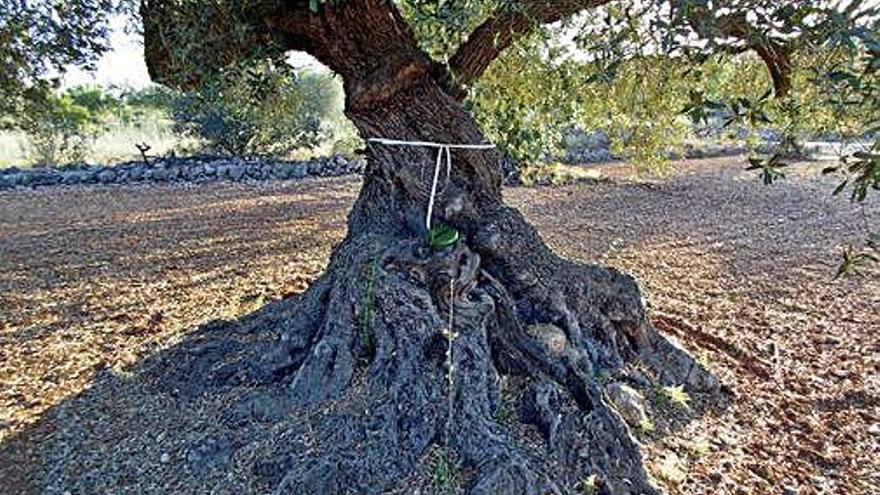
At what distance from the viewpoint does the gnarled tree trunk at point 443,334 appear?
8.05 feet

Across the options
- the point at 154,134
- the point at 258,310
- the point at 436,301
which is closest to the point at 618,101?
the point at 436,301

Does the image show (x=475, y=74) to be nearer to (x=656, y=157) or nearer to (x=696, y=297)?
(x=656, y=157)

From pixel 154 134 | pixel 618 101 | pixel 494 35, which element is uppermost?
pixel 494 35

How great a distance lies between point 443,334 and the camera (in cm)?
272

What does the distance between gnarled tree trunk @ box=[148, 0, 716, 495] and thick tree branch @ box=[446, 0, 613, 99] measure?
0.42 feet

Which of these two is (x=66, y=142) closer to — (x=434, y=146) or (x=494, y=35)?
(x=434, y=146)

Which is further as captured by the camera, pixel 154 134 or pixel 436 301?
pixel 154 134

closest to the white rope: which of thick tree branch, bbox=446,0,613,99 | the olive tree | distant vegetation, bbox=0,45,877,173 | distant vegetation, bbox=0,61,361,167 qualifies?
the olive tree

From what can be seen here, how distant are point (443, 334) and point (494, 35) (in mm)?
1536

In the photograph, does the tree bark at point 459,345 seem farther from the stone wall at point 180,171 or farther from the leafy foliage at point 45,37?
the stone wall at point 180,171

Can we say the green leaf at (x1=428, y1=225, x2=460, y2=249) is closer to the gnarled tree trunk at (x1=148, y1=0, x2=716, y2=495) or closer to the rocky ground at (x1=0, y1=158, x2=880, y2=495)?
the gnarled tree trunk at (x1=148, y1=0, x2=716, y2=495)

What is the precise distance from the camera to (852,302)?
5.36 m

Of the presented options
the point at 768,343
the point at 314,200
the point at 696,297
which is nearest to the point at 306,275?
the point at 696,297

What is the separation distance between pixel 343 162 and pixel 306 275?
9.36m
